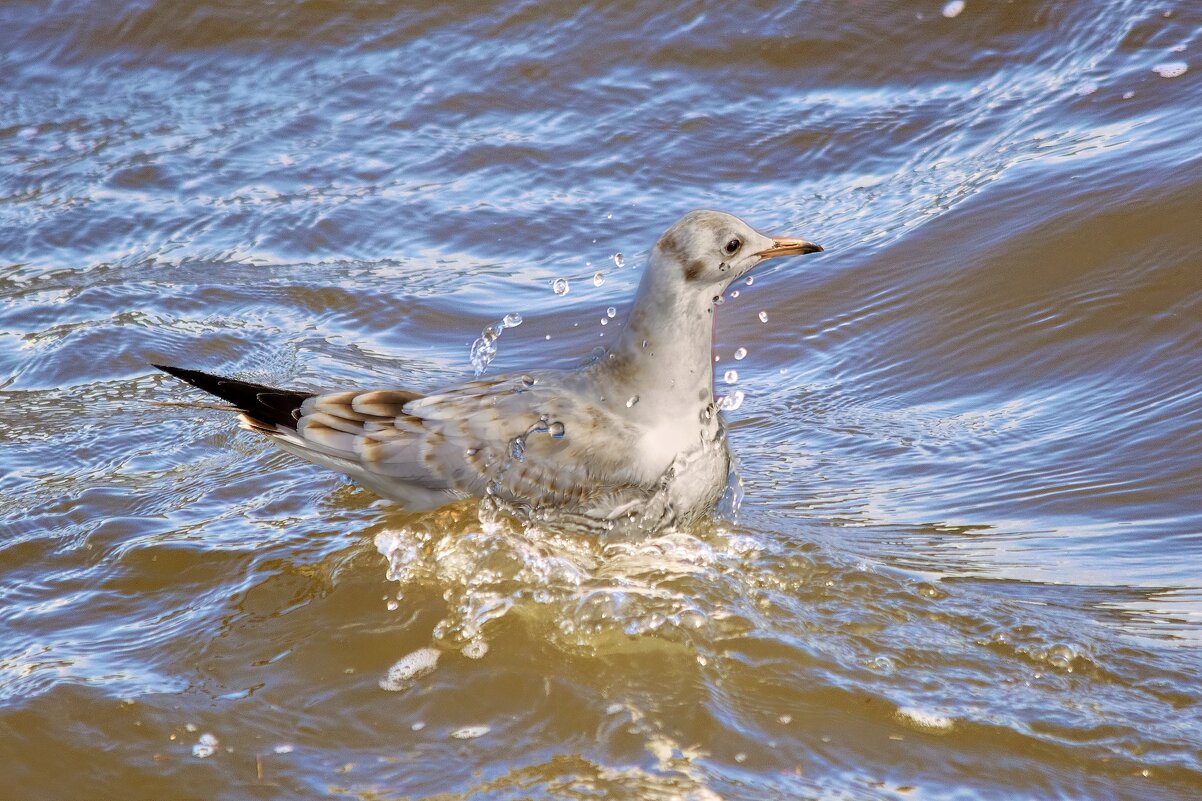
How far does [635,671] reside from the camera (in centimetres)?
368

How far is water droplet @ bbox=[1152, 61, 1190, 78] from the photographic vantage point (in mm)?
6594

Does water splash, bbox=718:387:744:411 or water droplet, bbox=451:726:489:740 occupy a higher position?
water splash, bbox=718:387:744:411

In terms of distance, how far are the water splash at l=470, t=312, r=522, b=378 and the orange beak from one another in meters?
1.47

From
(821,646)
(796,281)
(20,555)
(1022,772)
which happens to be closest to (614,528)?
(821,646)

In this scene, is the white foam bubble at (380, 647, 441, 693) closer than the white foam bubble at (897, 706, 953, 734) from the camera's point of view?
No

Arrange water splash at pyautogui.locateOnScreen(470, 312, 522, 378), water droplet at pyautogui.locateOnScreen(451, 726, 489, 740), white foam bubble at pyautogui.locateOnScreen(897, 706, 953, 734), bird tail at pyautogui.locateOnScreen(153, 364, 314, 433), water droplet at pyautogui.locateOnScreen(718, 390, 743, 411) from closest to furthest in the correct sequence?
white foam bubble at pyautogui.locateOnScreen(897, 706, 953, 734)
water droplet at pyautogui.locateOnScreen(451, 726, 489, 740)
bird tail at pyautogui.locateOnScreen(153, 364, 314, 433)
water droplet at pyautogui.locateOnScreen(718, 390, 743, 411)
water splash at pyautogui.locateOnScreen(470, 312, 522, 378)

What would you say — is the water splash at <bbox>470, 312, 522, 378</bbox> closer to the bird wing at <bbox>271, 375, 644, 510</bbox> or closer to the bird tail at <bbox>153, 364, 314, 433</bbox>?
the bird wing at <bbox>271, 375, 644, 510</bbox>

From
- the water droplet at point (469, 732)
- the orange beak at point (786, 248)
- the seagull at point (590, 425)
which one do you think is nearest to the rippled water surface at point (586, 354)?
the water droplet at point (469, 732)

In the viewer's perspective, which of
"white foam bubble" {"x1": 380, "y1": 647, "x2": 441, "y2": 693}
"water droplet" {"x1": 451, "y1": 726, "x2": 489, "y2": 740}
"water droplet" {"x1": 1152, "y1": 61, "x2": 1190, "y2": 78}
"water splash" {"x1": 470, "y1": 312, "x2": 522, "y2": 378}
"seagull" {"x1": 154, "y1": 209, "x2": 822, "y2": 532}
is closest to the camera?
"water droplet" {"x1": 451, "y1": 726, "x2": 489, "y2": 740}

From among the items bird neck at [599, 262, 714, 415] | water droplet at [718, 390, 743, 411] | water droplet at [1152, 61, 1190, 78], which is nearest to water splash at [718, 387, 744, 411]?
water droplet at [718, 390, 743, 411]

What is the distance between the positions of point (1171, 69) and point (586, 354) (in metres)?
3.10

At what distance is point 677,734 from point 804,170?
4.28 m

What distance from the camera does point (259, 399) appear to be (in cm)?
430

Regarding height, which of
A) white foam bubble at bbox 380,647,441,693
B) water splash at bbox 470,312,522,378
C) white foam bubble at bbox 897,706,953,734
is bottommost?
white foam bubble at bbox 380,647,441,693
